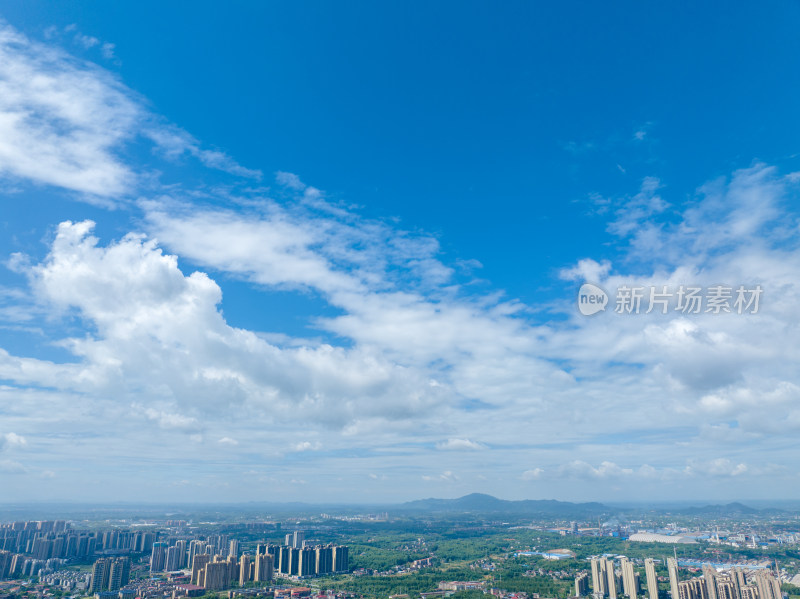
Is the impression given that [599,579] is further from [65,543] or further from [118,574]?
[65,543]

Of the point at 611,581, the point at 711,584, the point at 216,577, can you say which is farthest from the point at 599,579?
the point at 216,577

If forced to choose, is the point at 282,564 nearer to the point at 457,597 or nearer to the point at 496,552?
the point at 457,597

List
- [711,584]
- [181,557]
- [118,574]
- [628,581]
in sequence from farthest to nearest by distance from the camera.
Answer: [181,557], [118,574], [628,581], [711,584]

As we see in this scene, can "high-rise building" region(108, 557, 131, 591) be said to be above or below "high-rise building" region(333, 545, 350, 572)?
above

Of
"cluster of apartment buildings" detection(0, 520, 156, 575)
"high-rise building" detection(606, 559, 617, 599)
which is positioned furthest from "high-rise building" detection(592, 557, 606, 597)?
"cluster of apartment buildings" detection(0, 520, 156, 575)

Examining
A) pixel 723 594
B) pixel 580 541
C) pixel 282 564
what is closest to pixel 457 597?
pixel 723 594

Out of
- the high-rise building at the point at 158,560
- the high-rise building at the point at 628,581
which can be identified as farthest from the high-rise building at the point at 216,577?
the high-rise building at the point at 628,581

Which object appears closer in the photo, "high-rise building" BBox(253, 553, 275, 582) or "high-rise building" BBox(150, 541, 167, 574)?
"high-rise building" BBox(253, 553, 275, 582)

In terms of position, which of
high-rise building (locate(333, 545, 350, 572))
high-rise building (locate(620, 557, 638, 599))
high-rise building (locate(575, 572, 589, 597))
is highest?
high-rise building (locate(620, 557, 638, 599))

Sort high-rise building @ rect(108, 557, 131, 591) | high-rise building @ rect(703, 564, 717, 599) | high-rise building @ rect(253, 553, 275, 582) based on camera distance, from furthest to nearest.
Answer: high-rise building @ rect(253, 553, 275, 582), high-rise building @ rect(108, 557, 131, 591), high-rise building @ rect(703, 564, 717, 599)

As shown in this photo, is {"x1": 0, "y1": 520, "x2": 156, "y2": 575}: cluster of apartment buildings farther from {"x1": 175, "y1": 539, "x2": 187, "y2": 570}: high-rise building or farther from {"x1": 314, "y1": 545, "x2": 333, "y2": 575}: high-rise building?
{"x1": 314, "y1": 545, "x2": 333, "y2": 575}: high-rise building
